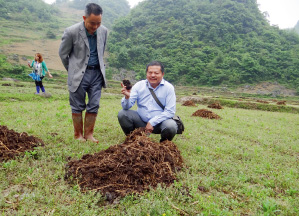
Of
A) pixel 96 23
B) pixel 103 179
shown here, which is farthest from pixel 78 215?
pixel 96 23

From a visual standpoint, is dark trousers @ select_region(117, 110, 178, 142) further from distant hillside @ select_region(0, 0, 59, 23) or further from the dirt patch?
distant hillside @ select_region(0, 0, 59, 23)

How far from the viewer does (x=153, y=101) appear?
4.46 m

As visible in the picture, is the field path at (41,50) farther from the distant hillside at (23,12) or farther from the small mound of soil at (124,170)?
the small mound of soil at (124,170)

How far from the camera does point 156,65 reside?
4266 millimetres

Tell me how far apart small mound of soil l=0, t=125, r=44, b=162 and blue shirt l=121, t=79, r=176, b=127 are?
1.89 meters

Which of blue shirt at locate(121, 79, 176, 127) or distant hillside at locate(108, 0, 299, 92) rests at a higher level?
distant hillside at locate(108, 0, 299, 92)

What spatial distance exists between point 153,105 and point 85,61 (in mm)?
1670

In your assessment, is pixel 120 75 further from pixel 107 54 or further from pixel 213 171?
pixel 213 171

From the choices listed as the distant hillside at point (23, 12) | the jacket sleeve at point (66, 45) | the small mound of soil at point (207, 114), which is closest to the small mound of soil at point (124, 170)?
the jacket sleeve at point (66, 45)

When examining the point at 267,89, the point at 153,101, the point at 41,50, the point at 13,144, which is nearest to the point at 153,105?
the point at 153,101

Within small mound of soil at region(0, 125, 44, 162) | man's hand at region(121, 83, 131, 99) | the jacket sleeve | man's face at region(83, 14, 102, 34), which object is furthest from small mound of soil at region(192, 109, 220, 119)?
small mound of soil at region(0, 125, 44, 162)

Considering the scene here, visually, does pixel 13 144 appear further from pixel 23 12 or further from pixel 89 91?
pixel 23 12

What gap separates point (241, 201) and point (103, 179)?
6.10ft

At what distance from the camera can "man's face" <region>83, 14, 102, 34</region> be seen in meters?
3.98
